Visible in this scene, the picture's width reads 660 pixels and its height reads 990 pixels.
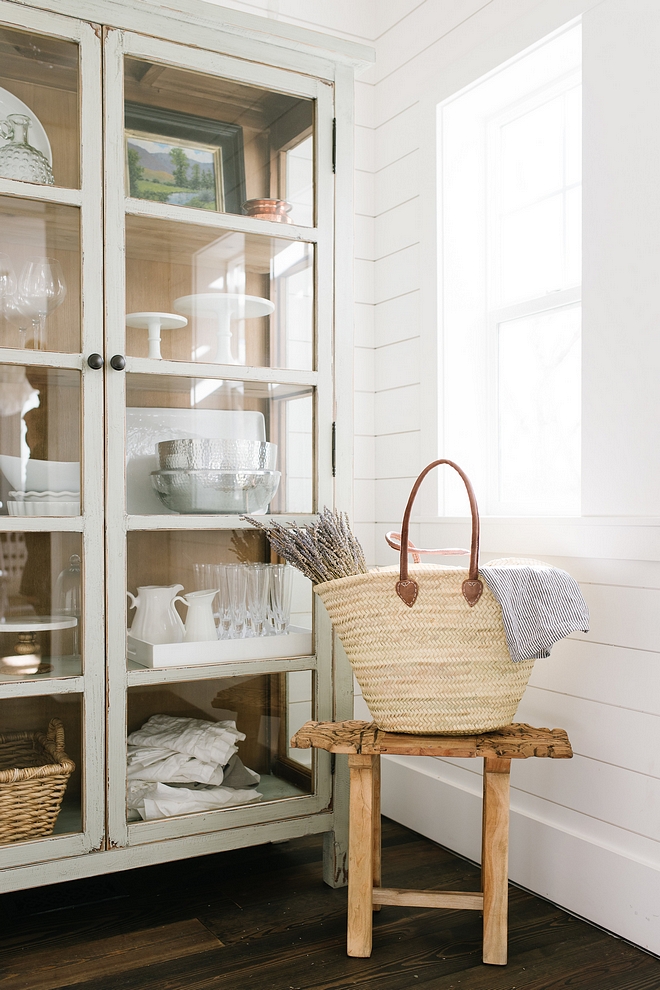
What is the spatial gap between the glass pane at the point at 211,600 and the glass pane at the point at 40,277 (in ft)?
1.48

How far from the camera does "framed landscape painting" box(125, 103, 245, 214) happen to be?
1809 millimetres

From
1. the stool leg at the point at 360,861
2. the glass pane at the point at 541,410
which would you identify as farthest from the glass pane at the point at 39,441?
the glass pane at the point at 541,410

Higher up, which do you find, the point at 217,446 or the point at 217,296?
the point at 217,296

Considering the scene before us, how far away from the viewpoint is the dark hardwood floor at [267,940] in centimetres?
161

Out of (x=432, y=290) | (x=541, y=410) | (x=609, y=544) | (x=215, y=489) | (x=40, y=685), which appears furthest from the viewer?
(x=432, y=290)

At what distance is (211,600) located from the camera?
1911 millimetres

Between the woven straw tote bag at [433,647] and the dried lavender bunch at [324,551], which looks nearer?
the woven straw tote bag at [433,647]

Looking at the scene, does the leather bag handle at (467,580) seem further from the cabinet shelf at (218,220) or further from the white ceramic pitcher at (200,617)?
the cabinet shelf at (218,220)

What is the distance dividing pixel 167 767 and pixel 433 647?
2.19ft

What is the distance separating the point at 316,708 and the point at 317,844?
1.75ft

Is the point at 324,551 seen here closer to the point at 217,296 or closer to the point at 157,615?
the point at 157,615

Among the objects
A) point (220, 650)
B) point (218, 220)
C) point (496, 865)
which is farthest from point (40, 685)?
point (218, 220)

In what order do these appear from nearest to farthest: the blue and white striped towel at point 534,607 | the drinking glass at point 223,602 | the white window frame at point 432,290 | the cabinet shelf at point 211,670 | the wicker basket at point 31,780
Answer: the blue and white striped towel at point 534,607 < the wicker basket at point 31,780 < the cabinet shelf at point 211,670 < the drinking glass at point 223,602 < the white window frame at point 432,290

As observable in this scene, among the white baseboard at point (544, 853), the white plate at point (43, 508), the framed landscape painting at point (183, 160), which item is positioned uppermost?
the framed landscape painting at point (183, 160)
